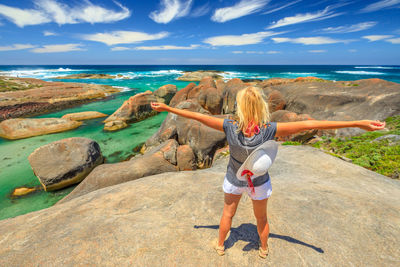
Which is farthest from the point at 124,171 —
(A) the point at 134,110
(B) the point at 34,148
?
(A) the point at 134,110

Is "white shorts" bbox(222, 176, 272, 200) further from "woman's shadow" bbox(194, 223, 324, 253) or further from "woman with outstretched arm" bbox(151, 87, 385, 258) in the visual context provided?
"woman's shadow" bbox(194, 223, 324, 253)

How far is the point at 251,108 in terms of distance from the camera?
1712 mm

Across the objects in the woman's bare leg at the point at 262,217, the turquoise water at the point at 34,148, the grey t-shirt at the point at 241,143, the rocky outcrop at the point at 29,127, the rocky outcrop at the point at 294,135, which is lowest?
the turquoise water at the point at 34,148

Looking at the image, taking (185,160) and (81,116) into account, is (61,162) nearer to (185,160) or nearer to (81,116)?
(185,160)

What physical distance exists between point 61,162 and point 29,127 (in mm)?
8854

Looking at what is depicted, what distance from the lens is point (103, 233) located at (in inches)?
94.9

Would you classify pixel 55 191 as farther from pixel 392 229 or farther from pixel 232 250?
pixel 392 229

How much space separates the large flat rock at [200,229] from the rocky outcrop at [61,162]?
16.6 feet

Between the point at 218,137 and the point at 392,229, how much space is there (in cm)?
629

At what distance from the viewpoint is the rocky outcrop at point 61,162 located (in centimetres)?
732

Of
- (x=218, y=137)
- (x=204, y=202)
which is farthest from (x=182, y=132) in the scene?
(x=204, y=202)

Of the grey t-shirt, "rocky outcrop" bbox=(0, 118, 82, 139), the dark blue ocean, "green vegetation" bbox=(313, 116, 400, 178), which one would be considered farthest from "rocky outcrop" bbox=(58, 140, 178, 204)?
the dark blue ocean

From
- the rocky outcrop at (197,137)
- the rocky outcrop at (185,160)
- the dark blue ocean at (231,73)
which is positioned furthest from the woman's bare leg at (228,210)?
the dark blue ocean at (231,73)

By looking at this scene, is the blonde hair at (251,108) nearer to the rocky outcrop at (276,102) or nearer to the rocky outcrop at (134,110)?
the rocky outcrop at (276,102)
